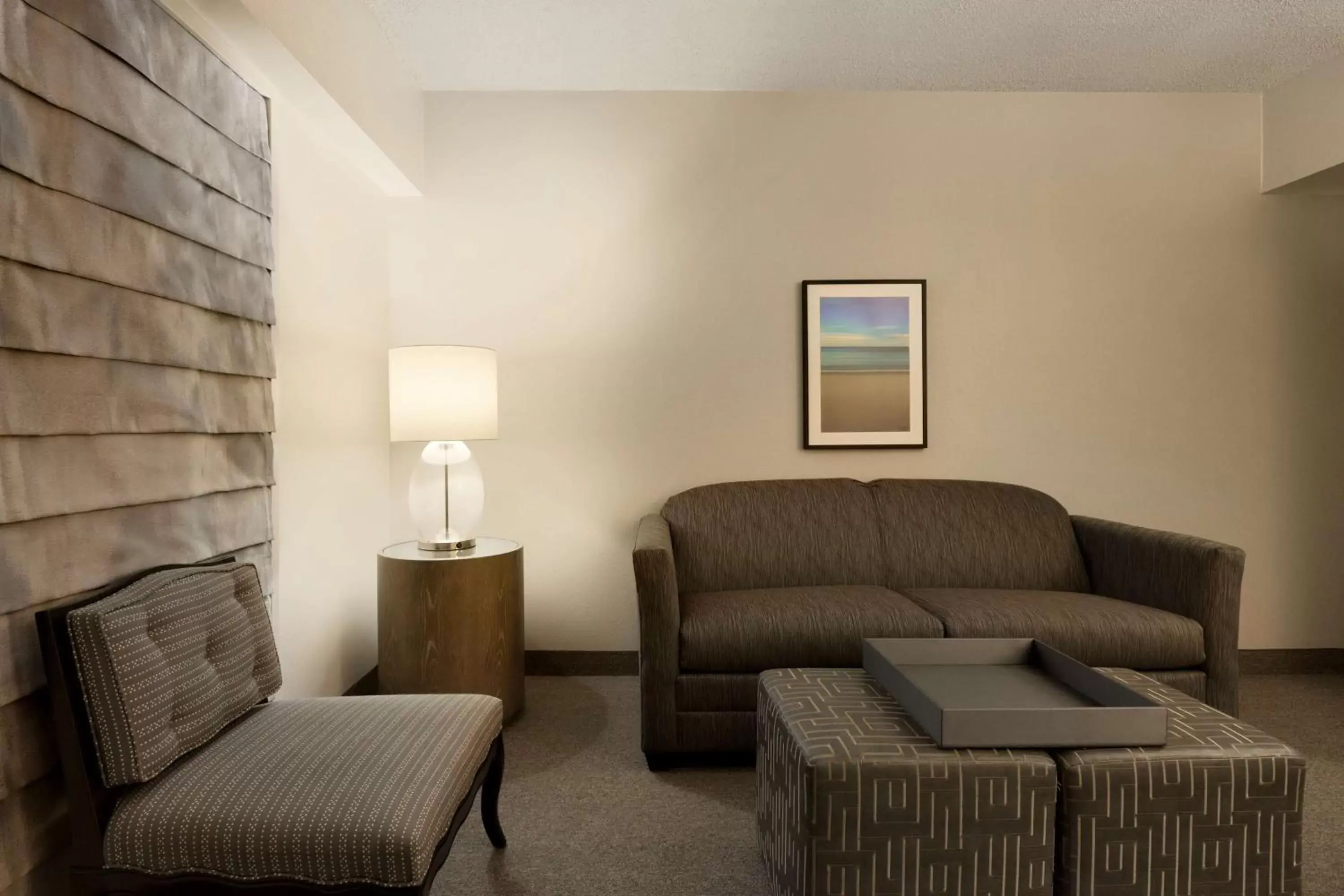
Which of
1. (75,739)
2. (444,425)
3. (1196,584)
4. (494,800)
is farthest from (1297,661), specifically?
(75,739)

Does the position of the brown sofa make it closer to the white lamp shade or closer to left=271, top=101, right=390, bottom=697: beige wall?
the white lamp shade

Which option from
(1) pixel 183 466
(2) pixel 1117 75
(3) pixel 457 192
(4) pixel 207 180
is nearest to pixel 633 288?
(3) pixel 457 192

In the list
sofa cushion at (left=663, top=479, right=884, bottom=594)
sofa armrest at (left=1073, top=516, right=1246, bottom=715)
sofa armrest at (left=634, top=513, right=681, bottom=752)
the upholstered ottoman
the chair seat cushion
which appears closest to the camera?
the chair seat cushion

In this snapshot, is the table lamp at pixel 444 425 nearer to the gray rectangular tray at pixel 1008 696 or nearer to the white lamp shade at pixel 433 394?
the white lamp shade at pixel 433 394

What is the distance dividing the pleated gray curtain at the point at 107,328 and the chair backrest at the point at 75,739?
0.07m

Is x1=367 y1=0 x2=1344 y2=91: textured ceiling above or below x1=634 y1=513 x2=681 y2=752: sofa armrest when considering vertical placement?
above

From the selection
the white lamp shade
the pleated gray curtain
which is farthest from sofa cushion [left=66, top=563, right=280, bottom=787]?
the white lamp shade

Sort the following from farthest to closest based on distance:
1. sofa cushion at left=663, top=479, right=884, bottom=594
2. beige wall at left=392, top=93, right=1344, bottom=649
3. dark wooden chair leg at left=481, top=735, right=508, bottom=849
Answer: beige wall at left=392, top=93, right=1344, bottom=649 < sofa cushion at left=663, top=479, right=884, bottom=594 < dark wooden chair leg at left=481, top=735, right=508, bottom=849

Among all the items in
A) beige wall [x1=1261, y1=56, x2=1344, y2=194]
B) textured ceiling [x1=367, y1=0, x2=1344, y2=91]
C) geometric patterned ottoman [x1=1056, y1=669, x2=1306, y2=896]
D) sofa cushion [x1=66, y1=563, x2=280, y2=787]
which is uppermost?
textured ceiling [x1=367, y1=0, x2=1344, y2=91]

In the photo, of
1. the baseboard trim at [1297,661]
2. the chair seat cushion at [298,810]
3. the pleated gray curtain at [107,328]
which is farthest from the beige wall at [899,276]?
the chair seat cushion at [298,810]

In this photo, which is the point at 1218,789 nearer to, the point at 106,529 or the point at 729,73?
the point at 106,529

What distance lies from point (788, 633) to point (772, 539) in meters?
0.67

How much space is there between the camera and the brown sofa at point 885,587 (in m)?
2.47

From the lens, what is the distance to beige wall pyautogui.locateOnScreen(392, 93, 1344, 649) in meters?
3.40
